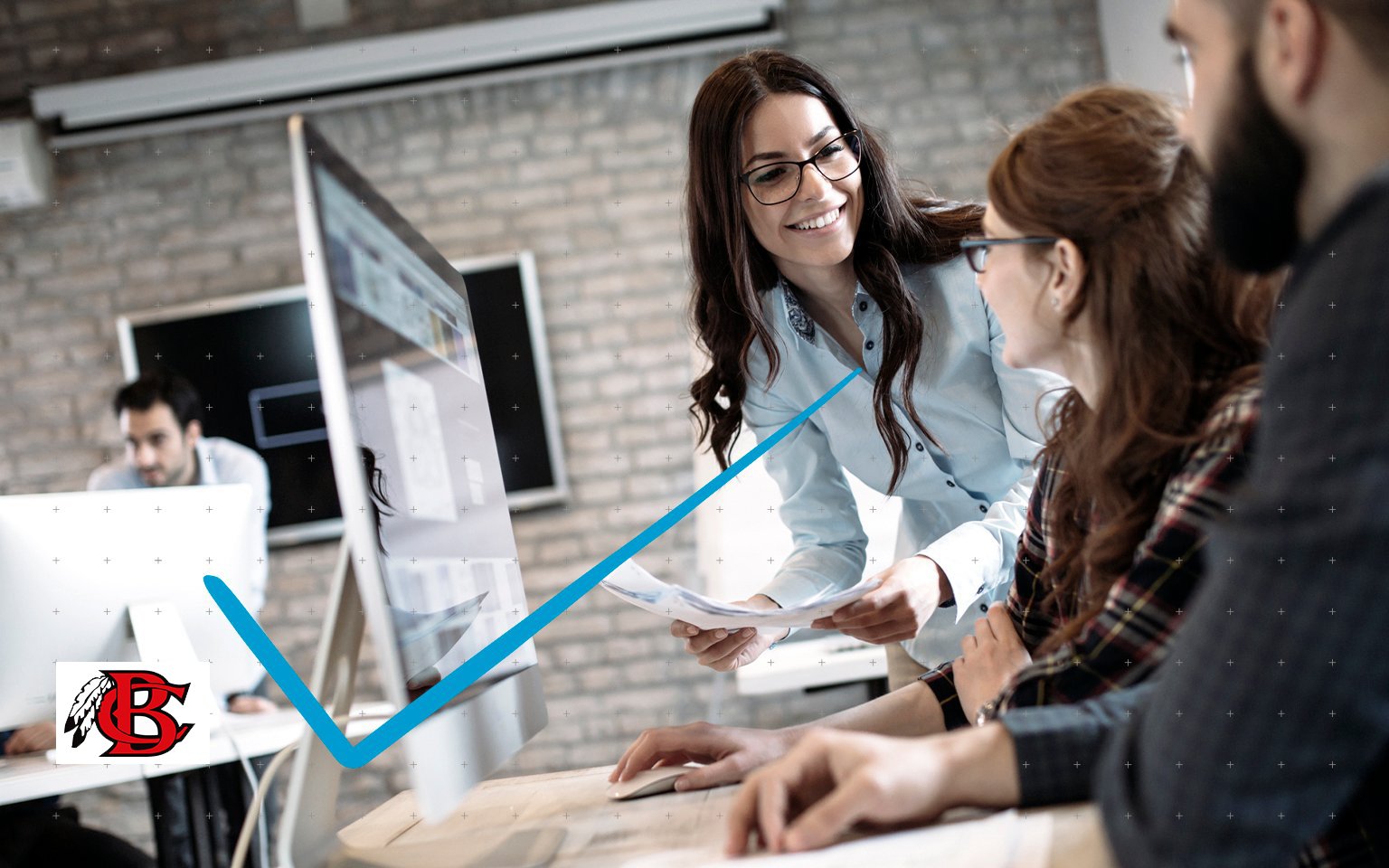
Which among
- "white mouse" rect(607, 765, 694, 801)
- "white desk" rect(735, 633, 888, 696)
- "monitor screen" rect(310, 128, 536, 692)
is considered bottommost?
"white desk" rect(735, 633, 888, 696)

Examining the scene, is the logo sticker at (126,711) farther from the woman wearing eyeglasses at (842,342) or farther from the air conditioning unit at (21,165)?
the air conditioning unit at (21,165)

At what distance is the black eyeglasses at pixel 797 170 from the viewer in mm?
1223

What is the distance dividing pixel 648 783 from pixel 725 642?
0.22m

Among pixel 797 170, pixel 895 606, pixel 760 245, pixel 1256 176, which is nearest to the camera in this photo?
pixel 1256 176

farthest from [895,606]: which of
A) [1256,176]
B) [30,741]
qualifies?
[30,741]

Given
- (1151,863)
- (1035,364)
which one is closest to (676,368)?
(1035,364)

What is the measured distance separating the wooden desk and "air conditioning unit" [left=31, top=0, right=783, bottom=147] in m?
2.64

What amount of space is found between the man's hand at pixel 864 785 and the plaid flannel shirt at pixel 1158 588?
92 mm

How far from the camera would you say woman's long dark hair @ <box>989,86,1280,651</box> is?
0.67 meters

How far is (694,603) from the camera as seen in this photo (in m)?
0.80

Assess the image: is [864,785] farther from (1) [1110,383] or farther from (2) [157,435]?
(2) [157,435]

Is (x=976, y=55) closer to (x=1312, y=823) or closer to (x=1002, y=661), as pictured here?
(x=1002, y=661)

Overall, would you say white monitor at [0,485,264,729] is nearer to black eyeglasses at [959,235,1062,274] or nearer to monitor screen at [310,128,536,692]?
monitor screen at [310,128,536,692]

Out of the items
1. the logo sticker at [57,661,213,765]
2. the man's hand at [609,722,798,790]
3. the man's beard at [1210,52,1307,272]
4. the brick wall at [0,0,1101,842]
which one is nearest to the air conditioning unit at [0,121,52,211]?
the brick wall at [0,0,1101,842]
